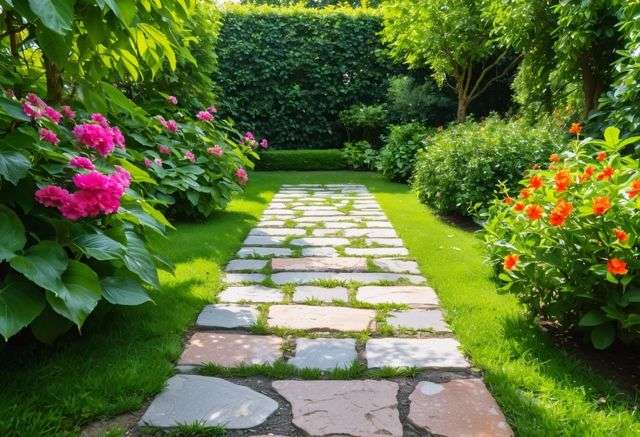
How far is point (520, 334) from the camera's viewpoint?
2584 mm

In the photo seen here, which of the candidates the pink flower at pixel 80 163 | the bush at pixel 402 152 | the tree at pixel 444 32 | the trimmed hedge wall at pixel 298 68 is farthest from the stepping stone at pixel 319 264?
the trimmed hedge wall at pixel 298 68

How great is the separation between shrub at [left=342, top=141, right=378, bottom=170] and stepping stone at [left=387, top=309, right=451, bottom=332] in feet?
26.8

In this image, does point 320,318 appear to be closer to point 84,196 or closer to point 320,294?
point 320,294

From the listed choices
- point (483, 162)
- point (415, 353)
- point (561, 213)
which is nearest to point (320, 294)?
point (415, 353)

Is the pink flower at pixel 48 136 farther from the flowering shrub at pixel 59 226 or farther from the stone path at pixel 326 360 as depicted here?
the stone path at pixel 326 360

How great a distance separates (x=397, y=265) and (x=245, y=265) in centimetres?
111

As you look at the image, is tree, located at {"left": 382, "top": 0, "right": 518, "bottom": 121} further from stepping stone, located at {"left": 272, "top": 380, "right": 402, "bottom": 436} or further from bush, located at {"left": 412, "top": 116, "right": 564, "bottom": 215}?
stepping stone, located at {"left": 272, "top": 380, "right": 402, "bottom": 436}

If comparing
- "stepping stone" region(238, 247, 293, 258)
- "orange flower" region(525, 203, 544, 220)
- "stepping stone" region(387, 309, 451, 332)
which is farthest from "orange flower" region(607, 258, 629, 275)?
"stepping stone" region(238, 247, 293, 258)

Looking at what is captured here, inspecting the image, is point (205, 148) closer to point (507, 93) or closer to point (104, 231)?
point (104, 231)

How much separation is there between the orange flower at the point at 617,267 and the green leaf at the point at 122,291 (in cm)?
183

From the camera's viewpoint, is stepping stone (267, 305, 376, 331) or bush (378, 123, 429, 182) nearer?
stepping stone (267, 305, 376, 331)

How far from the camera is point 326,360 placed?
7.60 feet

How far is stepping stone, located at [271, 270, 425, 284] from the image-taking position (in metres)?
3.50

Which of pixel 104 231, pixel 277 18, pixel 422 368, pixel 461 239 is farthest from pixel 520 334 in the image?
pixel 277 18
